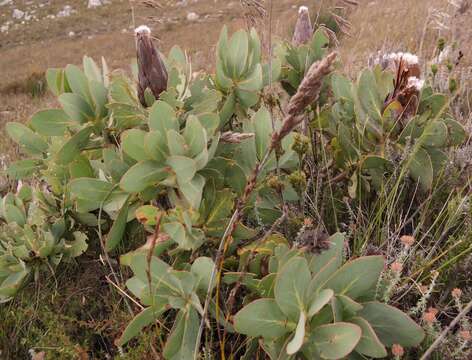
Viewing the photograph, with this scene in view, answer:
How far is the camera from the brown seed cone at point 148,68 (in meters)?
1.48

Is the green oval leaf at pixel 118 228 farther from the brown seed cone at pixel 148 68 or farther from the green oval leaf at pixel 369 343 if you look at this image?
the green oval leaf at pixel 369 343

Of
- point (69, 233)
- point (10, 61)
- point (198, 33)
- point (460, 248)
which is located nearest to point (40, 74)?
point (198, 33)

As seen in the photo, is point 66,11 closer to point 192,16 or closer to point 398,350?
point 192,16

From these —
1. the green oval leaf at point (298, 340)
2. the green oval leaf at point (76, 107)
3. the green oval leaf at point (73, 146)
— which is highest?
the green oval leaf at point (76, 107)

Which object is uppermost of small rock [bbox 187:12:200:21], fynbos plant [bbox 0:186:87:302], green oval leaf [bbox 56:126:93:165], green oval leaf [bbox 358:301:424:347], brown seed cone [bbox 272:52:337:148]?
brown seed cone [bbox 272:52:337:148]


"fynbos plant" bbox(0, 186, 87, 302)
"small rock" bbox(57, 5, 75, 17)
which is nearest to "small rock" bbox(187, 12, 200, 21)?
"small rock" bbox(57, 5, 75, 17)

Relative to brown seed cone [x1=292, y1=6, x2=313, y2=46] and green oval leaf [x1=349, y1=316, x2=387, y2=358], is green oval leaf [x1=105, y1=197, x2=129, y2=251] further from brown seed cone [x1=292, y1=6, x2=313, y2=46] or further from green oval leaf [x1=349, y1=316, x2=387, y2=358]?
brown seed cone [x1=292, y1=6, x2=313, y2=46]

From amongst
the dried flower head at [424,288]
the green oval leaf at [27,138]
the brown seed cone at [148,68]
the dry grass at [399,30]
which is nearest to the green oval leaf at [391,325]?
the dried flower head at [424,288]

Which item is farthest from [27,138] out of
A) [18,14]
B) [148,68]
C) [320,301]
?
[18,14]

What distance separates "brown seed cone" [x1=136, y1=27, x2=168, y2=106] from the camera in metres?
1.48

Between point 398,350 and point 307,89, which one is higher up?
point 307,89

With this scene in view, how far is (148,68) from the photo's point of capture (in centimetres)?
151

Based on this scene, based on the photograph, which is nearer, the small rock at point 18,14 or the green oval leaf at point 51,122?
the green oval leaf at point 51,122

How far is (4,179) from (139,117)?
1623mm
